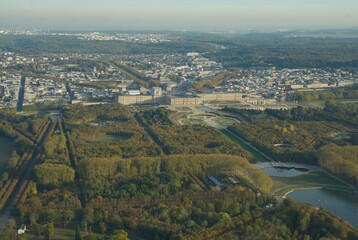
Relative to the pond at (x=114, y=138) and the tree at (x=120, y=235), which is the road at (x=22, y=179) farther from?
the tree at (x=120, y=235)

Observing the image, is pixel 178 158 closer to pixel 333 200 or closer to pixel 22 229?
pixel 333 200

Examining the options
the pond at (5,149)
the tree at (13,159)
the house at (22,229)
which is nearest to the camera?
the house at (22,229)

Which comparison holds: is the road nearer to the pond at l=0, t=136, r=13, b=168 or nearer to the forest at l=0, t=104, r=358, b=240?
the forest at l=0, t=104, r=358, b=240

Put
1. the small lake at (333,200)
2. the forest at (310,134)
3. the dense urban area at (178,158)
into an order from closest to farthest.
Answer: the dense urban area at (178,158)
the small lake at (333,200)
the forest at (310,134)

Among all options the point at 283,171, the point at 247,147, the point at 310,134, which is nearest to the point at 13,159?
the point at 247,147

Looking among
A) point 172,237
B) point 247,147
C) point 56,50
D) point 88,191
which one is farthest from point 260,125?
point 56,50

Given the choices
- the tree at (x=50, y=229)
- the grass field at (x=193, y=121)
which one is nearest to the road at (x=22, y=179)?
the tree at (x=50, y=229)

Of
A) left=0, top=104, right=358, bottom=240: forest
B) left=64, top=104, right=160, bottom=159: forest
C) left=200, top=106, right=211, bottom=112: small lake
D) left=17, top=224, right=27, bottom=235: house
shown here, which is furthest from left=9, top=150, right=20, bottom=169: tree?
left=200, top=106, right=211, bottom=112: small lake
